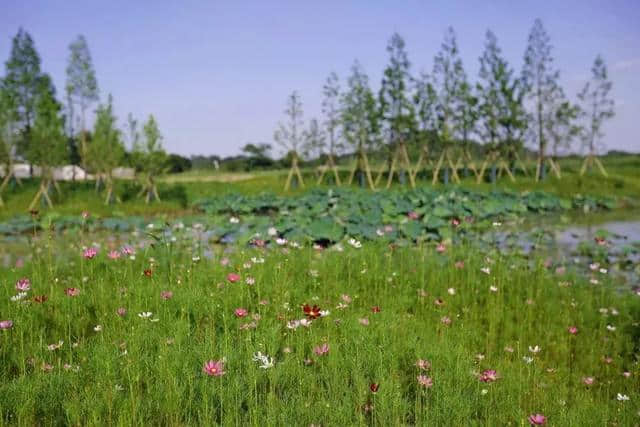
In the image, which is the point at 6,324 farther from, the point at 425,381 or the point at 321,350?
the point at 425,381

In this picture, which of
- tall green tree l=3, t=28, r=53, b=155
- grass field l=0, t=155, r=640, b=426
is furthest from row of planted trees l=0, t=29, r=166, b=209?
grass field l=0, t=155, r=640, b=426

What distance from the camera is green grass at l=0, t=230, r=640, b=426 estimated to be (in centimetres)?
282

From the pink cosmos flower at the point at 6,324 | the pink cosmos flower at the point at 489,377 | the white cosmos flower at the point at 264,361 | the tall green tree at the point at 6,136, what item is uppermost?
the tall green tree at the point at 6,136

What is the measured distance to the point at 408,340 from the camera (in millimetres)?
3789

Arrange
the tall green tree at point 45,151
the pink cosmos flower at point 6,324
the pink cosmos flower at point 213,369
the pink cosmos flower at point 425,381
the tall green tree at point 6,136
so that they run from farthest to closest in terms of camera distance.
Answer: the tall green tree at point 6,136 → the tall green tree at point 45,151 → the pink cosmos flower at point 6,324 → the pink cosmos flower at point 425,381 → the pink cosmos flower at point 213,369

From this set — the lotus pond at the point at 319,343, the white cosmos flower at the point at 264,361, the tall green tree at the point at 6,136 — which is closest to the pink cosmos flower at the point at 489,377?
the lotus pond at the point at 319,343

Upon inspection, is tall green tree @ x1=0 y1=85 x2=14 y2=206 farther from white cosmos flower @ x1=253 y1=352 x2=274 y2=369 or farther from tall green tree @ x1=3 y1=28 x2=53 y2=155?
white cosmos flower @ x1=253 y1=352 x2=274 y2=369

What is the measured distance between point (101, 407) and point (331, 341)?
156 cm

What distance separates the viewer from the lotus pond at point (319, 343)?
9.32 ft

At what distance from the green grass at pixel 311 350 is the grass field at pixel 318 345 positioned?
16 mm

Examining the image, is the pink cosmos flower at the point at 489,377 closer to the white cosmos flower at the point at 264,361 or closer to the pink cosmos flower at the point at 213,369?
the white cosmos flower at the point at 264,361

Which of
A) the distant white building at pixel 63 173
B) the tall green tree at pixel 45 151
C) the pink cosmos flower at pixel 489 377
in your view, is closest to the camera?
the pink cosmos flower at pixel 489 377

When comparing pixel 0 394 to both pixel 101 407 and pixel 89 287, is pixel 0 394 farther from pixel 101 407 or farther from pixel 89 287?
pixel 89 287

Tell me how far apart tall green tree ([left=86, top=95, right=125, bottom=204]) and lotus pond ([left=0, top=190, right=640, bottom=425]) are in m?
16.5
